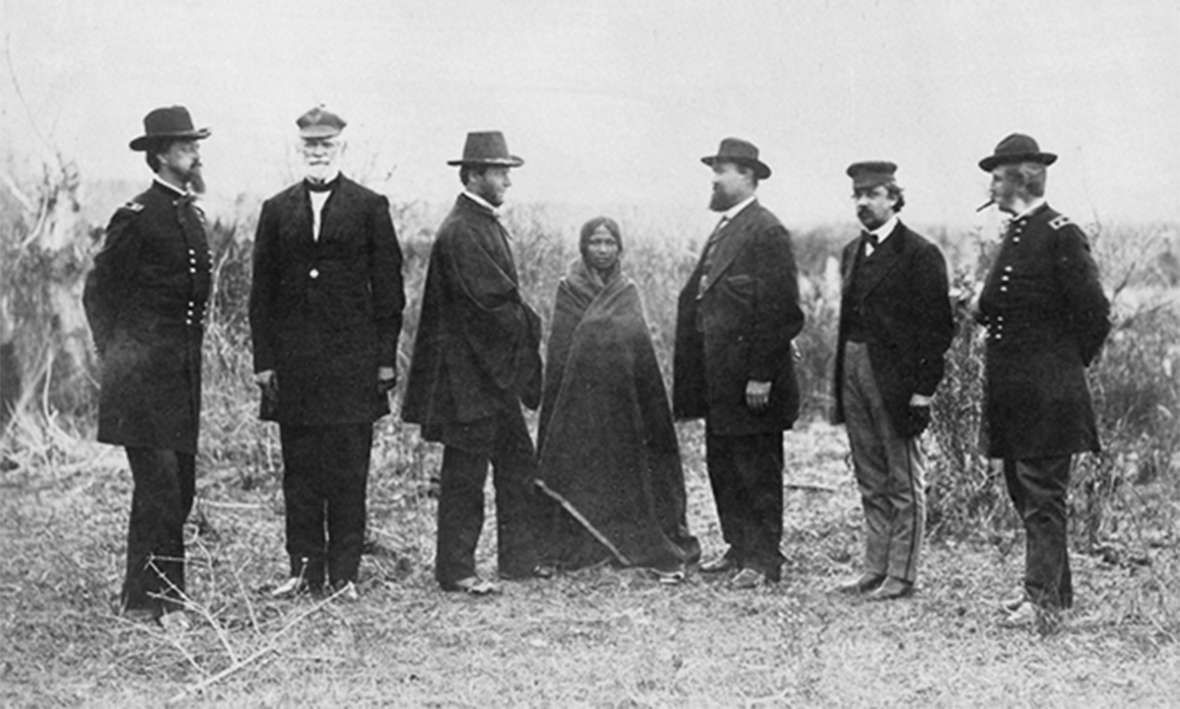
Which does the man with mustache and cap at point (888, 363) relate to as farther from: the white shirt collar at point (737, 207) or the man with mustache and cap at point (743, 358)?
the white shirt collar at point (737, 207)

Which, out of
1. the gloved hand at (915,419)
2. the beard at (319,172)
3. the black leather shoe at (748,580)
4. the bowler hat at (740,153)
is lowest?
the black leather shoe at (748,580)

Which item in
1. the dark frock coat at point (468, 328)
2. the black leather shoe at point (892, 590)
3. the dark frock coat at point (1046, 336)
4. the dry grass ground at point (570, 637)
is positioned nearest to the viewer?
the dry grass ground at point (570, 637)

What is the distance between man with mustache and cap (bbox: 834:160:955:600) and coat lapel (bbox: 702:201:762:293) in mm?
521

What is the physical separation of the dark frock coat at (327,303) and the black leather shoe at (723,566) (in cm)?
191

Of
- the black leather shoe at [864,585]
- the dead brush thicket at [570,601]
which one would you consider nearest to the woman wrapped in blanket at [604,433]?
the dead brush thicket at [570,601]

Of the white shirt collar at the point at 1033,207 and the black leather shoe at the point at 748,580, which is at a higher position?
the white shirt collar at the point at 1033,207

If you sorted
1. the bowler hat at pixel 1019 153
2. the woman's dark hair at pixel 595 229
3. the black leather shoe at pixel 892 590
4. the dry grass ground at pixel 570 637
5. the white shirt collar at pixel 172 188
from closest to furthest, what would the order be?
the dry grass ground at pixel 570 637 → the bowler hat at pixel 1019 153 → the white shirt collar at pixel 172 188 → the black leather shoe at pixel 892 590 → the woman's dark hair at pixel 595 229

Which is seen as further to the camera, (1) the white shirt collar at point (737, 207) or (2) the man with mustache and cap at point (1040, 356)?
(1) the white shirt collar at point (737, 207)

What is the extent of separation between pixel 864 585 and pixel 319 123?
340cm

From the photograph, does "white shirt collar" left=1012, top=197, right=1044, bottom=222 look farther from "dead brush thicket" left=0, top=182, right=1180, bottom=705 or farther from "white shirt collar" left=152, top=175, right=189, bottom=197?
"white shirt collar" left=152, top=175, right=189, bottom=197

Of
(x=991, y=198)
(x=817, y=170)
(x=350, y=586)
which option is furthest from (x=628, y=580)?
(x=817, y=170)

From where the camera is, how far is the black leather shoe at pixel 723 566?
290 inches

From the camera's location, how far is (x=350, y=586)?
6.60 meters

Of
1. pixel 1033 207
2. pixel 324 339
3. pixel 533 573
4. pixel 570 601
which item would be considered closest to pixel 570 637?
pixel 570 601
